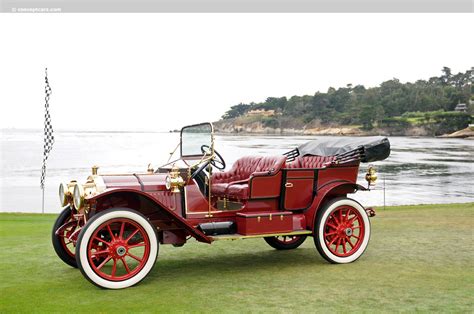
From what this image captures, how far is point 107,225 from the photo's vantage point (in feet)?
18.7

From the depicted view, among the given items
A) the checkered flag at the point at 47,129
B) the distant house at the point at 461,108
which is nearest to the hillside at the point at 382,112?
the distant house at the point at 461,108

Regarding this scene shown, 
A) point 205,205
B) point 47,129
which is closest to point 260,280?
point 205,205

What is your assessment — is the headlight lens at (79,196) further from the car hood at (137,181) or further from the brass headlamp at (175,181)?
the brass headlamp at (175,181)

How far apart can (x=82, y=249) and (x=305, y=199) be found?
282 centimetres

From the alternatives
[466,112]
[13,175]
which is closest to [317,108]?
[466,112]

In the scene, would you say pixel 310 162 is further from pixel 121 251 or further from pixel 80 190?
pixel 80 190

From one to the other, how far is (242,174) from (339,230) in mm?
1439

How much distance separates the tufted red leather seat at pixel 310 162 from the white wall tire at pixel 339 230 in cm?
58

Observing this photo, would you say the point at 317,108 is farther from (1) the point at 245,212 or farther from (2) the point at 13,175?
(1) the point at 245,212

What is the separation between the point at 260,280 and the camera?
20.1ft

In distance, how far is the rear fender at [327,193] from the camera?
6984 mm

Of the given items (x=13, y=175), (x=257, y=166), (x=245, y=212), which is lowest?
(x=13, y=175)

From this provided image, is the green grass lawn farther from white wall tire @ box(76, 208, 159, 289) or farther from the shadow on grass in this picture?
white wall tire @ box(76, 208, 159, 289)

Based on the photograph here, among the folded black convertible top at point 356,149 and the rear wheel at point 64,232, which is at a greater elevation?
the folded black convertible top at point 356,149
